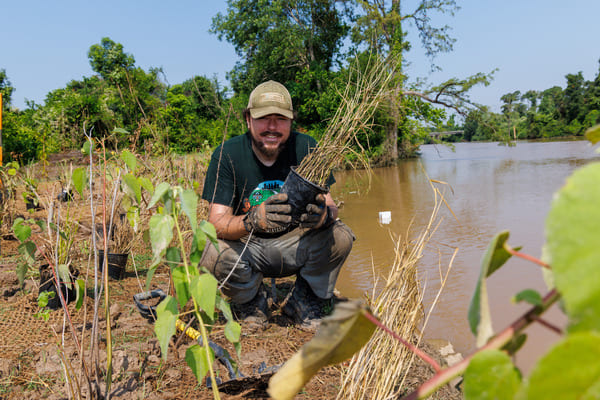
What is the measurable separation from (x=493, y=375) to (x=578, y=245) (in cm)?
12

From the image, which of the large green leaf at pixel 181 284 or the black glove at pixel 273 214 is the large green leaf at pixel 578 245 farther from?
the black glove at pixel 273 214

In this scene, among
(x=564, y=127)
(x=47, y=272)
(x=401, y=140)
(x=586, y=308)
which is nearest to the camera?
(x=586, y=308)

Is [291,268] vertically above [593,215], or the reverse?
[593,215]

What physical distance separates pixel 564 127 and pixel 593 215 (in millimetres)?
51621

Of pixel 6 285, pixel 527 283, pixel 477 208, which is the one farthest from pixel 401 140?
pixel 6 285

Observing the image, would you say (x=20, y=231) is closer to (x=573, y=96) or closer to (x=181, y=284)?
(x=181, y=284)

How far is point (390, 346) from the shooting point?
1555 millimetres

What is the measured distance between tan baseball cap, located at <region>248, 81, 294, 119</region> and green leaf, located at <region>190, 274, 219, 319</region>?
1908 millimetres

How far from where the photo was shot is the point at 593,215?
218mm

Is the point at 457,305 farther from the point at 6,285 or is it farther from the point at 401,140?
the point at 401,140

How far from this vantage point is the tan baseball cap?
273cm

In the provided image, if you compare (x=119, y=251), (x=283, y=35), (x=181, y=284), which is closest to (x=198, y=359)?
(x=181, y=284)

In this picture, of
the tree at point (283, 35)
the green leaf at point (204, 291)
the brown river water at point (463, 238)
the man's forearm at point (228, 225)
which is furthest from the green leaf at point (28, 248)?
the tree at point (283, 35)

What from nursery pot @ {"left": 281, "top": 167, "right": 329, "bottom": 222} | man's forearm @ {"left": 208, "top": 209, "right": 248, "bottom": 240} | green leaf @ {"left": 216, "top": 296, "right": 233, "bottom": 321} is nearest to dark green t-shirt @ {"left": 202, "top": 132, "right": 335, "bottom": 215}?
man's forearm @ {"left": 208, "top": 209, "right": 248, "bottom": 240}
